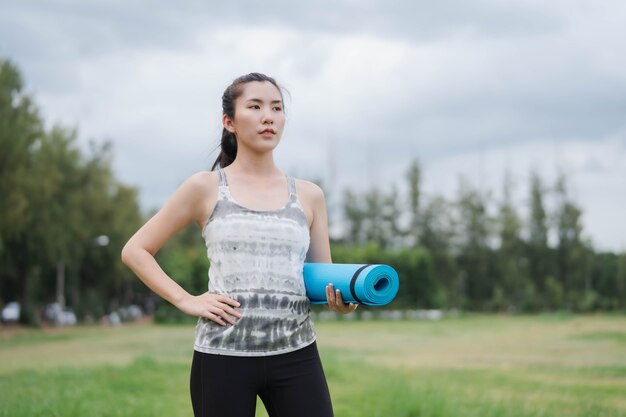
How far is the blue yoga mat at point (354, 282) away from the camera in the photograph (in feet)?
→ 9.46

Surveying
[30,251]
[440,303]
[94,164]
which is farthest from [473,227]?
[30,251]

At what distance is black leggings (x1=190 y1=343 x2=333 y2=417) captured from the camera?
2.98 metres

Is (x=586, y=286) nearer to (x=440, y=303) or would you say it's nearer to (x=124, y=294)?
(x=440, y=303)

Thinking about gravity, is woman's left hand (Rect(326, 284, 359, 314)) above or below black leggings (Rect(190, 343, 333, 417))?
above

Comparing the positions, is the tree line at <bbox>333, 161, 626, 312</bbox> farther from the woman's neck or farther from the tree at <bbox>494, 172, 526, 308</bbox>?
the woman's neck

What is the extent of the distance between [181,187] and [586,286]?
50.2 m

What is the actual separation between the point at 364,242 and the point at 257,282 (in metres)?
62.8

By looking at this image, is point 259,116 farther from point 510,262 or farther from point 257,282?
point 510,262

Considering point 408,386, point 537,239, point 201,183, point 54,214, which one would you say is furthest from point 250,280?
point 537,239

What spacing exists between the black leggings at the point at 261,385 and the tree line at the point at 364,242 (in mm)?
31774

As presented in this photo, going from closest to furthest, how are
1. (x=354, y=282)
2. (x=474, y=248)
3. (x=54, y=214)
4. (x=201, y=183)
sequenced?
1. (x=354, y=282)
2. (x=201, y=183)
3. (x=54, y=214)
4. (x=474, y=248)

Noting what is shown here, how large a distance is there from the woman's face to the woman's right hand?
577 mm

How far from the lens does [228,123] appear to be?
332cm

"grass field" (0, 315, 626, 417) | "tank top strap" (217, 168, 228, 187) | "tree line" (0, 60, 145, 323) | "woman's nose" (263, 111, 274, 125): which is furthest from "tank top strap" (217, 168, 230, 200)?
"tree line" (0, 60, 145, 323)
